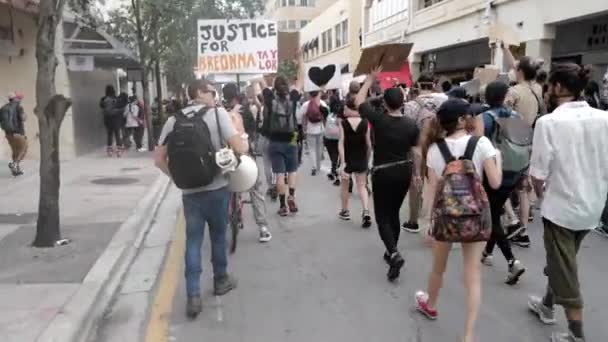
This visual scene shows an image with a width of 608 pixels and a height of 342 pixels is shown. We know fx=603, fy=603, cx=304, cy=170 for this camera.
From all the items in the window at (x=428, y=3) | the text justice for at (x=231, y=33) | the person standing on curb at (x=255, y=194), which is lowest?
the person standing on curb at (x=255, y=194)

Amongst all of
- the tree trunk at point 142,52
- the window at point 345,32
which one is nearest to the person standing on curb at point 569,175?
the tree trunk at point 142,52

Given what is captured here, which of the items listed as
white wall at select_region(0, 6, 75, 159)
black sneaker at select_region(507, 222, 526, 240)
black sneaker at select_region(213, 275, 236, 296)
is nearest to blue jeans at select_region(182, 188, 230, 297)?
black sneaker at select_region(213, 275, 236, 296)

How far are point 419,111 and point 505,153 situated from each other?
4.90ft

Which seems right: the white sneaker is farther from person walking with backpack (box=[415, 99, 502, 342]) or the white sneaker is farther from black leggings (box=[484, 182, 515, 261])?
person walking with backpack (box=[415, 99, 502, 342])

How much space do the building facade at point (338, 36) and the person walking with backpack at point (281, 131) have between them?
85.9 ft

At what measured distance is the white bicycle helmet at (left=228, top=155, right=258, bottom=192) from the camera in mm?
5086

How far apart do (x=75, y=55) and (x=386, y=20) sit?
18688mm

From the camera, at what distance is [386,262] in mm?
6016

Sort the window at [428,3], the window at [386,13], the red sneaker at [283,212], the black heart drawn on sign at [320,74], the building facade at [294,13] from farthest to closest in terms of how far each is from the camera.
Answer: the building facade at [294,13] < the window at [386,13] < the window at [428,3] < the black heart drawn on sign at [320,74] < the red sneaker at [283,212]

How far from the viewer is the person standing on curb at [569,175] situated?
3781 mm

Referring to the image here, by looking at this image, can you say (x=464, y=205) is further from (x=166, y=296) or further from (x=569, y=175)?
(x=166, y=296)

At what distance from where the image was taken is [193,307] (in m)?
4.68

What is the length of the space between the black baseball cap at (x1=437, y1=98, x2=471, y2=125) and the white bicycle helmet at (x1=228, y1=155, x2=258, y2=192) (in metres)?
1.82

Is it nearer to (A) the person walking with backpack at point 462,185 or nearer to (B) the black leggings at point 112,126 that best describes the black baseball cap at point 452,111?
(A) the person walking with backpack at point 462,185
